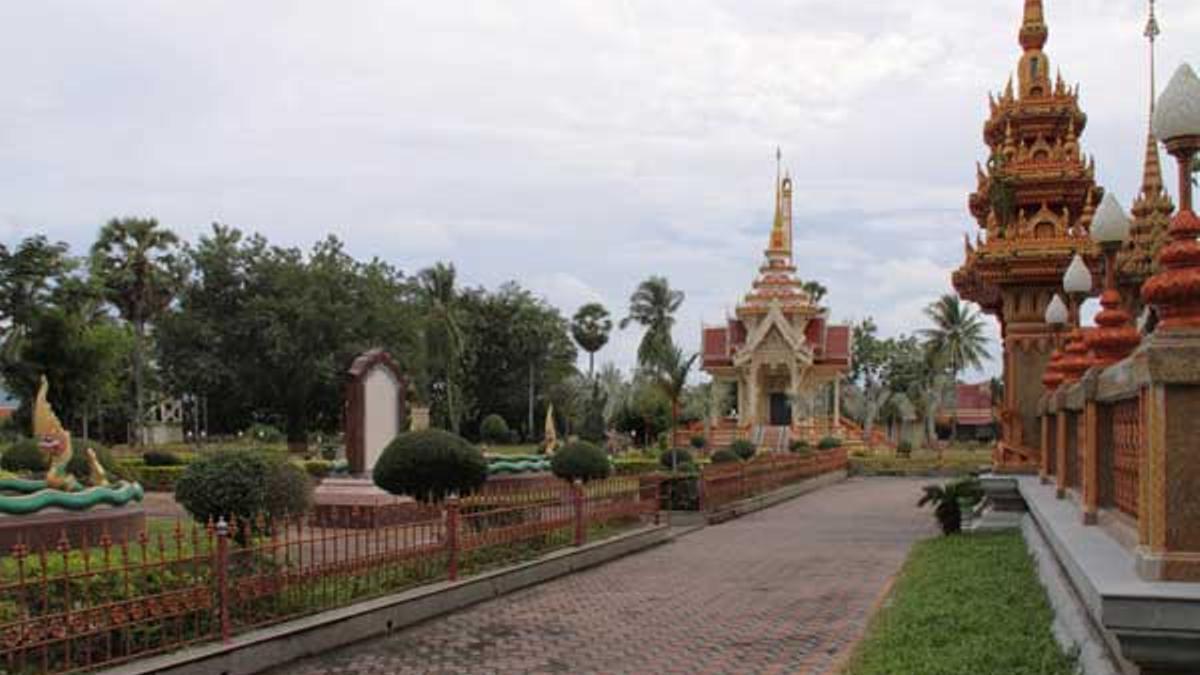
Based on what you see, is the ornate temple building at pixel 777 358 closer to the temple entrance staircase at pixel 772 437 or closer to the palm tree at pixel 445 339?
the temple entrance staircase at pixel 772 437

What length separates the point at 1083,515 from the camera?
8414 mm

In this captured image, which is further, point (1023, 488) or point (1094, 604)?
point (1023, 488)

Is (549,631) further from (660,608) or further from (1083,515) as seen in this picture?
(1083,515)

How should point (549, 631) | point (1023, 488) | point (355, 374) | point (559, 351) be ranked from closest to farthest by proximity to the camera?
point (549, 631)
point (1023, 488)
point (355, 374)
point (559, 351)

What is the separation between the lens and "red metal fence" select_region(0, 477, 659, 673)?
7.81 meters

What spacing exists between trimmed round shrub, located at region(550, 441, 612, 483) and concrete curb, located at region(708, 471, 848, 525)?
2.43 meters

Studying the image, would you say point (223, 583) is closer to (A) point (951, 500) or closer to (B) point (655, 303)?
(A) point (951, 500)

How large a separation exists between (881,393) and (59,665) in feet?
222

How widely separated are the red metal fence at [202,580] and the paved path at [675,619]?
626 millimetres

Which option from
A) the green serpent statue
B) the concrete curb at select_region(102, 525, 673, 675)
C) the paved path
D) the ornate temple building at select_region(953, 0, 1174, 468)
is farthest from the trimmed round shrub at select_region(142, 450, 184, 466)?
the ornate temple building at select_region(953, 0, 1174, 468)

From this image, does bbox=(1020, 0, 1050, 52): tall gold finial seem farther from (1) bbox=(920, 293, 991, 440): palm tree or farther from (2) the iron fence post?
(1) bbox=(920, 293, 991, 440): palm tree

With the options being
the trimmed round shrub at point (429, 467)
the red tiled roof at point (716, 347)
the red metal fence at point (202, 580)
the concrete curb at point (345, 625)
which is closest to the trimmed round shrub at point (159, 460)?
the trimmed round shrub at point (429, 467)

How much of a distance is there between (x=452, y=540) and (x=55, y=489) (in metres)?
6.78

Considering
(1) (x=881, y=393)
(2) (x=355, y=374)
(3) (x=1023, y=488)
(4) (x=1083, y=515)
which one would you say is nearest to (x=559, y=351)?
(1) (x=881, y=393)
